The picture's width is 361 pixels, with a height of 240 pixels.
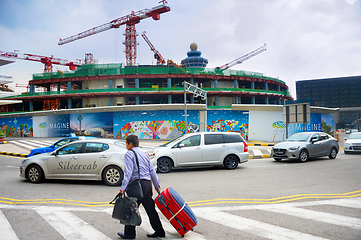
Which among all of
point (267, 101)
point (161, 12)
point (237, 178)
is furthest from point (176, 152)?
point (161, 12)

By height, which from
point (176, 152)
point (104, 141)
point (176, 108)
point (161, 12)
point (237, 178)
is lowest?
point (237, 178)

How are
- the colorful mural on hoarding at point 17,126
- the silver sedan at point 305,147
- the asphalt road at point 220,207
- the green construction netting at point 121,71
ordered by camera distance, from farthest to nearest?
the green construction netting at point 121,71, the colorful mural on hoarding at point 17,126, the silver sedan at point 305,147, the asphalt road at point 220,207

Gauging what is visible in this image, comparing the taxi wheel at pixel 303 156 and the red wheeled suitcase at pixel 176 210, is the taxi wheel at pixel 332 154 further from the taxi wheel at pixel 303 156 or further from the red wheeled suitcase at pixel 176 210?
the red wheeled suitcase at pixel 176 210

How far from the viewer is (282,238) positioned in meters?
3.90

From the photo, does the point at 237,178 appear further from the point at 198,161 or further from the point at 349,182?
the point at 349,182

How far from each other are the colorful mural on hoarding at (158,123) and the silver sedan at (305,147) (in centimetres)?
1558

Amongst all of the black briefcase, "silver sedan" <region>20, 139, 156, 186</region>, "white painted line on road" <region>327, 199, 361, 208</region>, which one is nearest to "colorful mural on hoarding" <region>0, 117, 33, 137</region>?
"silver sedan" <region>20, 139, 156, 186</region>

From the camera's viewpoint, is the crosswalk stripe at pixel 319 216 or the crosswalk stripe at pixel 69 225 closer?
the crosswalk stripe at pixel 69 225

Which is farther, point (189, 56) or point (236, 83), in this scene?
point (189, 56)

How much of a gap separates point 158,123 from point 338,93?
95043mm

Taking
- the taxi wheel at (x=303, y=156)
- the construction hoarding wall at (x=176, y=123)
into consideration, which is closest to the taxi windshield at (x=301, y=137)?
the taxi wheel at (x=303, y=156)

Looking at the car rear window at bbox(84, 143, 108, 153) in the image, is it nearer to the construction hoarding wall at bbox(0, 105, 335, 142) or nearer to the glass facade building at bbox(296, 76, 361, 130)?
the construction hoarding wall at bbox(0, 105, 335, 142)

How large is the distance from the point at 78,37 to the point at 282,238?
8832 centimetres

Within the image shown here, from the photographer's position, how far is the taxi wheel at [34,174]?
322 inches
